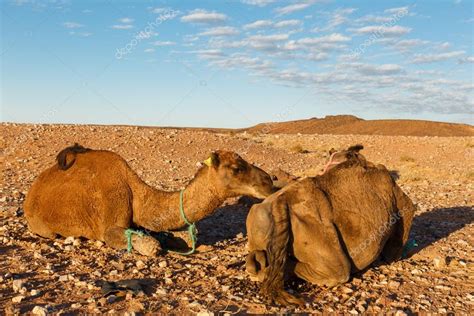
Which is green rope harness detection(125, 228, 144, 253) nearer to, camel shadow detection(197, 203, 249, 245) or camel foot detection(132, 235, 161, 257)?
camel foot detection(132, 235, 161, 257)

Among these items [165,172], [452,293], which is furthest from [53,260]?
[165,172]

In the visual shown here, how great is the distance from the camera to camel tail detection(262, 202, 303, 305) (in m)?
5.43

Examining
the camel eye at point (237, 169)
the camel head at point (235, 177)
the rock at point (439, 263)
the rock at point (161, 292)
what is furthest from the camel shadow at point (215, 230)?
the rock at point (439, 263)

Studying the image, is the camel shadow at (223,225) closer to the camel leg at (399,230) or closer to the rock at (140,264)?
the rock at (140,264)

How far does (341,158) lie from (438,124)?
65.5 m

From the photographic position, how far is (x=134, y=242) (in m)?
7.21

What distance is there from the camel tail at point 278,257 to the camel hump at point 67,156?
12.8ft

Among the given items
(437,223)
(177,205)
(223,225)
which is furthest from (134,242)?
(437,223)

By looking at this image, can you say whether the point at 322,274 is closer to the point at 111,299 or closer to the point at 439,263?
the point at 439,263

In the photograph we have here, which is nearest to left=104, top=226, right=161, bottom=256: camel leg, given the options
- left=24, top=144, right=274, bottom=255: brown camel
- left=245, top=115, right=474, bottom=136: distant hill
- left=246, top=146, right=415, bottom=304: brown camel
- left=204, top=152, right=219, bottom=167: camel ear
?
left=24, top=144, right=274, bottom=255: brown camel

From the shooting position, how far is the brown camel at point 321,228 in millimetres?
5617

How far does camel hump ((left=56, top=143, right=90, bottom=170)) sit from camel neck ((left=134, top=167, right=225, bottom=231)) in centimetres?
137

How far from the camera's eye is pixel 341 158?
7258mm

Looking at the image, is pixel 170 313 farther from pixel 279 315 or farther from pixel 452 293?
pixel 452 293
